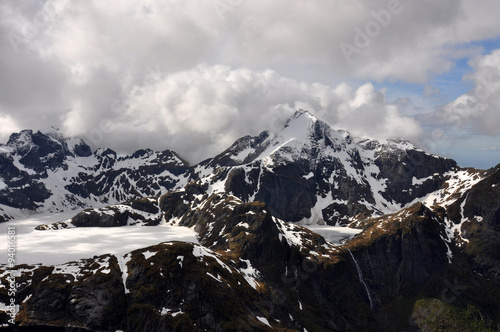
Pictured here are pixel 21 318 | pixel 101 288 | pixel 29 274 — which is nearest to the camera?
pixel 21 318

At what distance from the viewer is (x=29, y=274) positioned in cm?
18025

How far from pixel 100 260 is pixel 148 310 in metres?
56.2

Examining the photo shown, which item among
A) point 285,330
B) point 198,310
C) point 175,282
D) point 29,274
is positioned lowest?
point 285,330

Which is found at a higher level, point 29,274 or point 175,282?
point 29,274

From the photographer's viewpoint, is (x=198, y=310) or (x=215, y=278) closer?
(x=198, y=310)

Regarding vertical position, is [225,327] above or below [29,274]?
below

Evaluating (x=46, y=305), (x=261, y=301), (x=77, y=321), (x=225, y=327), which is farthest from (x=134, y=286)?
(x=261, y=301)

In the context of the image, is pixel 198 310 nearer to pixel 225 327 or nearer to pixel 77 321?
pixel 225 327

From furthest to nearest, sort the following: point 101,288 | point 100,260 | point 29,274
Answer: point 100,260
point 29,274
point 101,288

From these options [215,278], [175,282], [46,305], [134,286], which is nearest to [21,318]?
[46,305]

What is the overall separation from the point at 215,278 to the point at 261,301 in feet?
93.9

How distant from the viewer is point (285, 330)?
156m

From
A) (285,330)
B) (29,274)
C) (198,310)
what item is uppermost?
(29,274)

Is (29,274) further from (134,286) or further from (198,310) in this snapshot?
(198,310)
